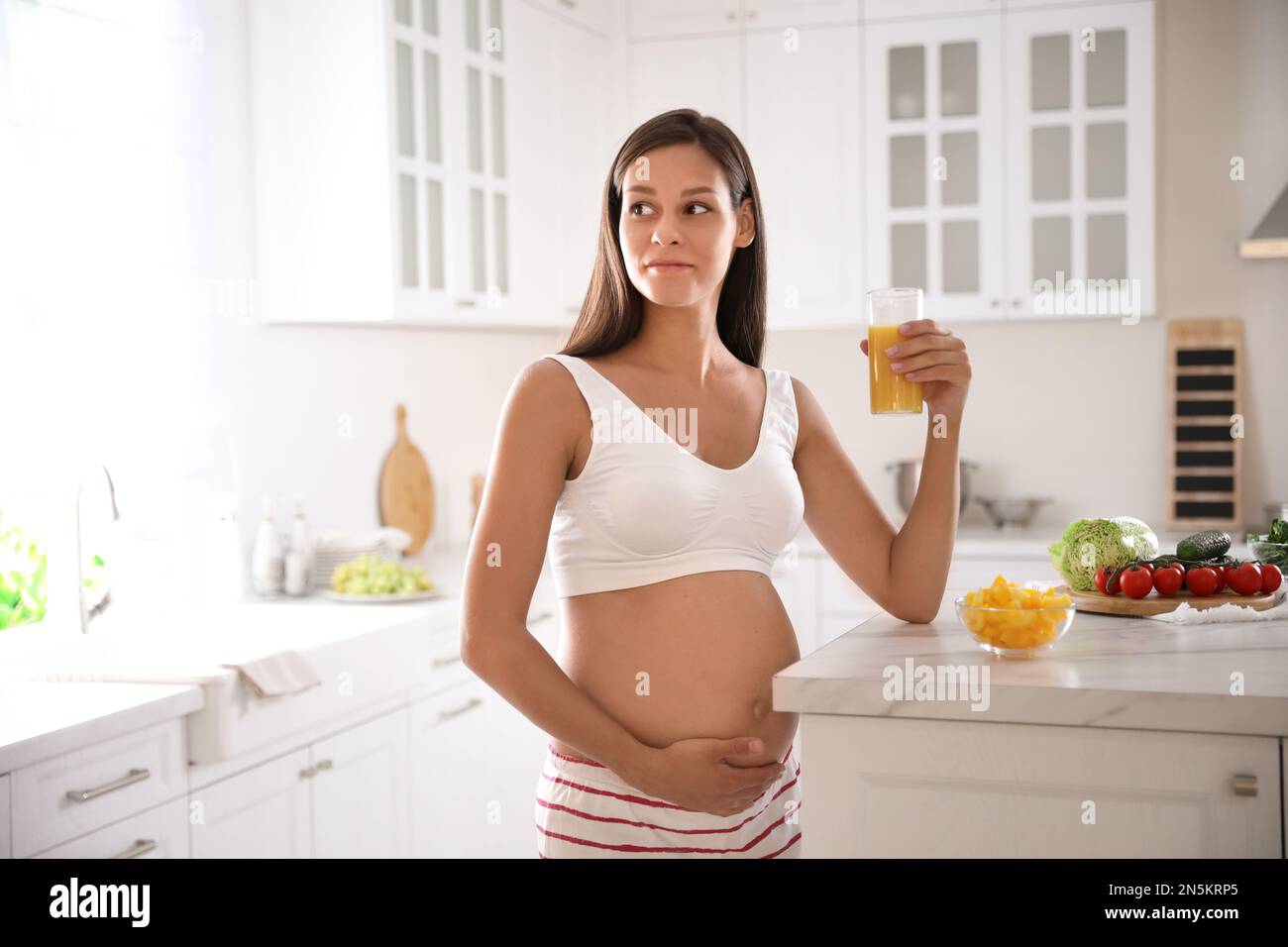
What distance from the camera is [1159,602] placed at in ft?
5.54

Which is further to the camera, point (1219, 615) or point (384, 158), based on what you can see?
point (384, 158)

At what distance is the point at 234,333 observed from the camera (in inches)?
121

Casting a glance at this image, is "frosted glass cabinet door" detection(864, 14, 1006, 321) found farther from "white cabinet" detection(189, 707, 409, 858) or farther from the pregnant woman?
the pregnant woman

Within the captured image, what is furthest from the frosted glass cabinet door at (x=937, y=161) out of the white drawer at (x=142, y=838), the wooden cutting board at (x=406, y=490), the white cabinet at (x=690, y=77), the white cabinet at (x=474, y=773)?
the white drawer at (x=142, y=838)

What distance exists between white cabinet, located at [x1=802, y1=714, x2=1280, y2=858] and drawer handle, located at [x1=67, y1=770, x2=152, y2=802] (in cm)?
106

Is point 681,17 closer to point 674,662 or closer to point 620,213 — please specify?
point 620,213

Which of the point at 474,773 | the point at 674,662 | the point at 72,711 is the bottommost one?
the point at 474,773

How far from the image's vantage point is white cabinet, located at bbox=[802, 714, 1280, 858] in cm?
125

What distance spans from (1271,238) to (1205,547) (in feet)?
7.37

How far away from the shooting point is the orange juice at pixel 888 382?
161 centimetres

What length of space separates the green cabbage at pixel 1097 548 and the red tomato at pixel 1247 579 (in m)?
0.13

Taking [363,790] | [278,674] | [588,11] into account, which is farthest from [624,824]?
[588,11]

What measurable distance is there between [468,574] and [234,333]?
1.83 metres
